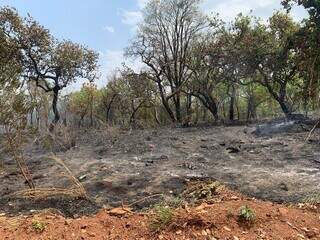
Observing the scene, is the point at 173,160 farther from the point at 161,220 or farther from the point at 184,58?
the point at 184,58

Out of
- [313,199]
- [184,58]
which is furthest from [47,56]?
[313,199]

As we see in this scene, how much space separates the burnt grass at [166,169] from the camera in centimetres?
748

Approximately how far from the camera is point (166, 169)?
967 cm

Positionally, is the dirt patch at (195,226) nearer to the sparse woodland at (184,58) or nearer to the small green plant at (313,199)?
the small green plant at (313,199)

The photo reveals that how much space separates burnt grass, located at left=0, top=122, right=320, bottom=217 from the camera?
24.5ft

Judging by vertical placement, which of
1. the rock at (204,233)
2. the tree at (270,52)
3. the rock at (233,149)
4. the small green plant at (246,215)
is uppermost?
the tree at (270,52)

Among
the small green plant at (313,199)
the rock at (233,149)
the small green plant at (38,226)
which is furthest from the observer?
the rock at (233,149)

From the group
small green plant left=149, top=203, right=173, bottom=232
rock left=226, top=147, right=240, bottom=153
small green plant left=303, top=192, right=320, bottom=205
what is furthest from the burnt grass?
small green plant left=149, top=203, right=173, bottom=232

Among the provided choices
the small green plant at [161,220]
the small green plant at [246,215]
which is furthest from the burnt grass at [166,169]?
the small green plant at [246,215]

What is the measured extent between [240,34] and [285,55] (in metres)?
4.43

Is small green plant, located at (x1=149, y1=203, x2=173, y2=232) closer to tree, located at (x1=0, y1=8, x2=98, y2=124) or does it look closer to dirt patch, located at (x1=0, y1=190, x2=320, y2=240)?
dirt patch, located at (x1=0, y1=190, x2=320, y2=240)

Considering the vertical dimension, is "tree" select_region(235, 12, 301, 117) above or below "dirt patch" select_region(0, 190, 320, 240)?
above

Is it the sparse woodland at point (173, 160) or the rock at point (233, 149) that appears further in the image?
the rock at point (233, 149)

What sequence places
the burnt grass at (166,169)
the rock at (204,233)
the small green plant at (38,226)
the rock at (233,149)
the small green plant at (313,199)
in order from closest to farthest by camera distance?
the rock at (204,233), the small green plant at (38,226), the small green plant at (313,199), the burnt grass at (166,169), the rock at (233,149)
